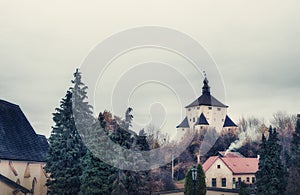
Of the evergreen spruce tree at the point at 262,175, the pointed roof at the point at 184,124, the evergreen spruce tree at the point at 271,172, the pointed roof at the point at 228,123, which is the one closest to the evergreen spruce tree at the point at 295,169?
the evergreen spruce tree at the point at 271,172

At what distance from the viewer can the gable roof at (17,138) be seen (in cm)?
3171

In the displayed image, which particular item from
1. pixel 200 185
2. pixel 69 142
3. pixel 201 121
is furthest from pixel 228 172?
pixel 201 121

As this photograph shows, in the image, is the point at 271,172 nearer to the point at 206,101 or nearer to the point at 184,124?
the point at 184,124

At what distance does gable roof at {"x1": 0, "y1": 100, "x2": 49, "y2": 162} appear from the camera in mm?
31708

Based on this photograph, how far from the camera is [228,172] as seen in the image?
5328 centimetres

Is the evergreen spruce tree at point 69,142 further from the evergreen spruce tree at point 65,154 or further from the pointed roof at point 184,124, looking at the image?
the pointed roof at point 184,124

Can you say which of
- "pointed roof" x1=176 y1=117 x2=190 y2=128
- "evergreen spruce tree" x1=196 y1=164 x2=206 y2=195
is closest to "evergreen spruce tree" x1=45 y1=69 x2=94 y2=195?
"evergreen spruce tree" x1=196 y1=164 x2=206 y2=195

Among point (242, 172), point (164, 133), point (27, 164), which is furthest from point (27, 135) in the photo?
point (164, 133)

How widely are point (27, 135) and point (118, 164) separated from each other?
15.5 meters

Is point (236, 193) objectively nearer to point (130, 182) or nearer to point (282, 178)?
point (282, 178)

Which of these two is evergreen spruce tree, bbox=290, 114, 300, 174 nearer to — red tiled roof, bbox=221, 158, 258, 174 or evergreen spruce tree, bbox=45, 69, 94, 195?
evergreen spruce tree, bbox=45, 69, 94, 195

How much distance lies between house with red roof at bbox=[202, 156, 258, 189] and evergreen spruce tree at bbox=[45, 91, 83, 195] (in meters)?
30.6

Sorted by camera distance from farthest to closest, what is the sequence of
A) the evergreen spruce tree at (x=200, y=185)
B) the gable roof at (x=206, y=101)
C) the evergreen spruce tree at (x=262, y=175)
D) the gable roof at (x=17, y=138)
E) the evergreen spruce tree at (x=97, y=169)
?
1. the gable roof at (x=206, y=101)
2. the evergreen spruce tree at (x=200, y=185)
3. the gable roof at (x=17, y=138)
4. the evergreen spruce tree at (x=262, y=175)
5. the evergreen spruce tree at (x=97, y=169)

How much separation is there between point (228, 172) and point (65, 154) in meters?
31.8
